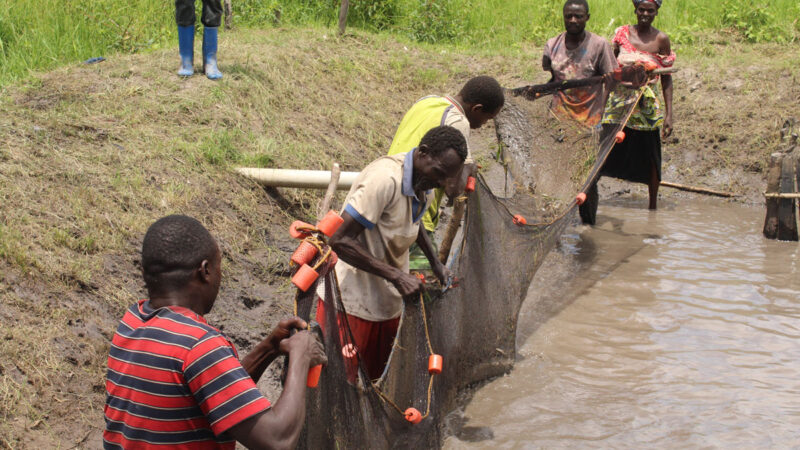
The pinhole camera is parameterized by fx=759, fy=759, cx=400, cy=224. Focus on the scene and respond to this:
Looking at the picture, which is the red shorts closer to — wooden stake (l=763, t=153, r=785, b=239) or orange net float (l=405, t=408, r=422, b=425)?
orange net float (l=405, t=408, r=422, b=425)

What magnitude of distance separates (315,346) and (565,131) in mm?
4678

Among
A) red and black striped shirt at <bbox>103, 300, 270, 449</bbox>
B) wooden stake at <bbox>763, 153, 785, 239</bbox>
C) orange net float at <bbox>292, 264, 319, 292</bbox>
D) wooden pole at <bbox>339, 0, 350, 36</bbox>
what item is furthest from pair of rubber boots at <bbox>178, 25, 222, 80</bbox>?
red and black striped shirt at <bbox>103, 300, 270, 449</bbox>

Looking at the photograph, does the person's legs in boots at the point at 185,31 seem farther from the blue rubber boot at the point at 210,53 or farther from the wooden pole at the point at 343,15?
the wooden pole at the point at 343,15

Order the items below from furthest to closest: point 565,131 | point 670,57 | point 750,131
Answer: point 750,131 → point 670,57 → point 565,131

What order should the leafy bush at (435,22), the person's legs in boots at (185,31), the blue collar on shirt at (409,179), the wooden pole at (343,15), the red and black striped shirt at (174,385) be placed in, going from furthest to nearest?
the leafy bush at (435,22) → the wooden pole at (343,15) → the person's legs in boots at (185,31) → the blue collar on shirt at (409,179) → the red and black striped shirt at (174,385)

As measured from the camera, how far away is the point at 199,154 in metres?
5.50

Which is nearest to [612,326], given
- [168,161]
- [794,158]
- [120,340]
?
[794,158]

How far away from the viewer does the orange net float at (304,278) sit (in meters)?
2.33

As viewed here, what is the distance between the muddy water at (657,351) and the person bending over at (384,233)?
3.31 ft

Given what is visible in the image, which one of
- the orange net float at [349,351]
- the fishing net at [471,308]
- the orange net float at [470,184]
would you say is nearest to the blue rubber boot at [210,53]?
the fishing net at [471,308]

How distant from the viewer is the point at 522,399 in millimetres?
4273

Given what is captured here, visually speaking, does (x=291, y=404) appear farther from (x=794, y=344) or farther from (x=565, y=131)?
(x=565, y=131)

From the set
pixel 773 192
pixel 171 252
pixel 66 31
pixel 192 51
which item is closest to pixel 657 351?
pixel 773 192

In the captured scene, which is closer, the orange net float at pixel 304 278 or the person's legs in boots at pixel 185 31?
the orange net float at pixel 304 278
